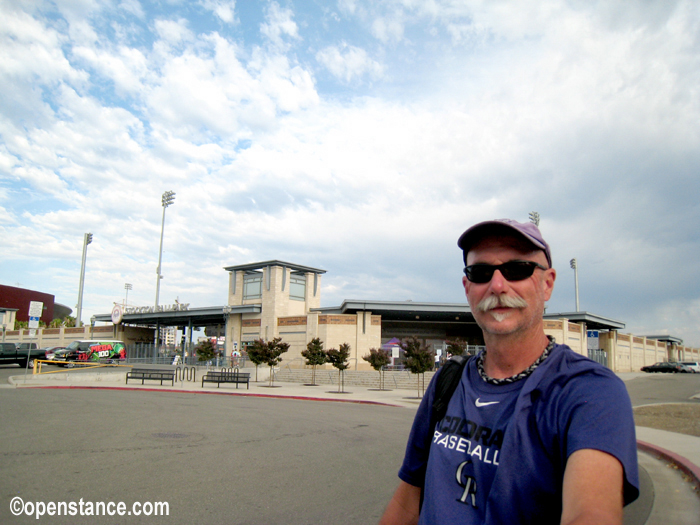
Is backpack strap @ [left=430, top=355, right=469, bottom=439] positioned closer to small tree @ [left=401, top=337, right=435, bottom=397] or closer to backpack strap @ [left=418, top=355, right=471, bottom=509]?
backpack strap @ [left=418, top=355, right=471, bottom=509]

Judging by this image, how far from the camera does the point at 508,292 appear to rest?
1.85 metres

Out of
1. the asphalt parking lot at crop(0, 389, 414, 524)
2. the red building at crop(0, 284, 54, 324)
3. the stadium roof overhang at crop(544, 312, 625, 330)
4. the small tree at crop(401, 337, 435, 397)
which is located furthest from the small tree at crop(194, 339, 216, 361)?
the red building at crop(0, 284, 54, 324)

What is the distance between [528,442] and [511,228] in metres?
0.77

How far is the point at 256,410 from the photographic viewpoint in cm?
1530

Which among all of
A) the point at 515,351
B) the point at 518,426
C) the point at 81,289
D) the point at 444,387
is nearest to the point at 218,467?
the point at 444,387

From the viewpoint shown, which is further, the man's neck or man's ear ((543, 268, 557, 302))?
man's ear ((543, 268, 557, 302))

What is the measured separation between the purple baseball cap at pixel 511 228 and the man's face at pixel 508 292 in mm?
27

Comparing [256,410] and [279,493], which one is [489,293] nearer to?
[279,493]

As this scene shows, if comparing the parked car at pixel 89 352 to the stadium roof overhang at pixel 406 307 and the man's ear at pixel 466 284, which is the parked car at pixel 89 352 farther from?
the man's ear at pixel 466 284

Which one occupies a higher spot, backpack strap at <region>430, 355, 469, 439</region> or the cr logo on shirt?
backpack strap at <region>430, 355, 469, 439</region>

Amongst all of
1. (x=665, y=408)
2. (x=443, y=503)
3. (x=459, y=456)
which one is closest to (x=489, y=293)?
(x=459, y=456)

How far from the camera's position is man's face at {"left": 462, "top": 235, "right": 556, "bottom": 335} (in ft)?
6.05

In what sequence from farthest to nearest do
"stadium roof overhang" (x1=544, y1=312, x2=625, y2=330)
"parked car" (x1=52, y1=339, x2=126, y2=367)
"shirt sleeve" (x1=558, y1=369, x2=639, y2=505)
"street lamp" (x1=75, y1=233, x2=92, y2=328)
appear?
"street lamp" (x1=75, y1=233, x2=92, y2=328) < "stadium roof overhang" (x1=544, y1=312, x2=625, y2=330) < "parked car" (x1=52, y1=339, x2=126, y2=367) < "shirt sleeve" (x1=558, y1=369, x2=639, y2=505)

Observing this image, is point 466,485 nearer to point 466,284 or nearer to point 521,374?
point 521,374
